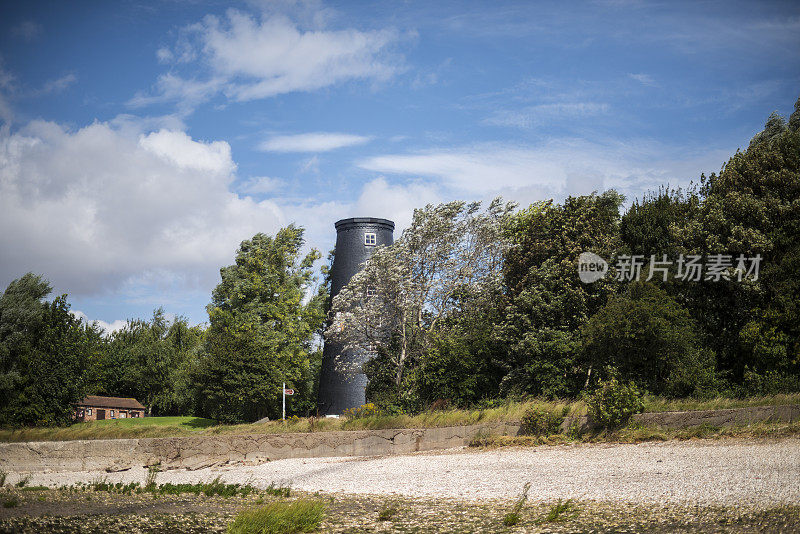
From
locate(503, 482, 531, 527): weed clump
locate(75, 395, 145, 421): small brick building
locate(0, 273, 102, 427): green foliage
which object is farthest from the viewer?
locate(75, 395, 145, 421): small brick building

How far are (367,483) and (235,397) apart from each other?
2212 cm

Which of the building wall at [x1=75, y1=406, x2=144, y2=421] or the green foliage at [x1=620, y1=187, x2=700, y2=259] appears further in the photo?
the building wall at [x1=75, y1=406, x2=144, y2=421]

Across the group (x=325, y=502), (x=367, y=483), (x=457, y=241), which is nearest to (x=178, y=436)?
(x=367, y=483)

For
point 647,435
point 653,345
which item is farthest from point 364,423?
point 653,345

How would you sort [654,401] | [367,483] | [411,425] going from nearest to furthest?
[367,483], [654,401], [411,425]

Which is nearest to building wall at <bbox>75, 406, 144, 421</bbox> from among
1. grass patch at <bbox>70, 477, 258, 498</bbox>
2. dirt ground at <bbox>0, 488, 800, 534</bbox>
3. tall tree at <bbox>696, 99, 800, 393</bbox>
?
grass patch at <bbox>70, 477, 258, 498</bbox>

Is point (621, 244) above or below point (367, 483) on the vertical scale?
above

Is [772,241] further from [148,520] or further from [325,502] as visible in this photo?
[148,520]

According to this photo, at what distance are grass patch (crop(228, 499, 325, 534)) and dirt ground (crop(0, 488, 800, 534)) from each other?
239mm

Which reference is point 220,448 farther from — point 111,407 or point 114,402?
point 114,402

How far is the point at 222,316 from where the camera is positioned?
4106cm

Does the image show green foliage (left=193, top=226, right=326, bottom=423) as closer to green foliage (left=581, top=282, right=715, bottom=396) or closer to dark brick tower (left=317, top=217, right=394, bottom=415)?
dark brick tower (left=317, top=217, right=394, bottom=415)

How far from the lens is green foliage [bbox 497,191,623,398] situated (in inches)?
932

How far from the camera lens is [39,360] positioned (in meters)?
28.9
